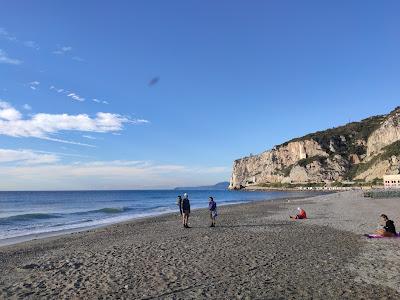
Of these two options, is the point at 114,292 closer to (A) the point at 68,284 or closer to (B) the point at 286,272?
(A) the point at 68,284

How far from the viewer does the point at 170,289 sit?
9094mm

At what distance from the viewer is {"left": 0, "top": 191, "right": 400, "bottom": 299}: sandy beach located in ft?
29.0

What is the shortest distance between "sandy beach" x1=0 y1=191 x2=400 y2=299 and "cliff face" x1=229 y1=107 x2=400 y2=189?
109 m

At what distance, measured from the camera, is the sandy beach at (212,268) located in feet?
29.0

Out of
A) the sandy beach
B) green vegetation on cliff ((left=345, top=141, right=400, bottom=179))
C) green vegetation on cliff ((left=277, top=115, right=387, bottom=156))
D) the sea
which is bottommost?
the sandy beach

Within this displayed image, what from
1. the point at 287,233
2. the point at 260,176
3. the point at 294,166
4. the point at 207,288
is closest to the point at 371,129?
the point at 294,166

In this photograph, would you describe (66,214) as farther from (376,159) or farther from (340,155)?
(340,155)

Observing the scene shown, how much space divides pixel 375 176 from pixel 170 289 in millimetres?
126045

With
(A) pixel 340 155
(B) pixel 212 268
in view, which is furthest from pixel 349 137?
(B) pixel 212 268

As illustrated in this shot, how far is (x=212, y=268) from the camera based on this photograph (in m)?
11.2

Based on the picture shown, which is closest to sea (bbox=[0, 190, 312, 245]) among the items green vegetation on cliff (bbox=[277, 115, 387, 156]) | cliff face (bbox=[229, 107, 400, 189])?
cliff face (bbox=[229, 107, 400, 189])

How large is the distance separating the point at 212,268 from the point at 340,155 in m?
152

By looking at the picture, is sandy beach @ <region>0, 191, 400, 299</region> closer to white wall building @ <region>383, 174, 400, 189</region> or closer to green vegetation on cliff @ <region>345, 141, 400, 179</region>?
white wall building @ <region>383, 174, 400, 189</region>

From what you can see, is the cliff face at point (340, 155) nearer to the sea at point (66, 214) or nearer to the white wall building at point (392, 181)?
the white wall building at point (392, 181)
